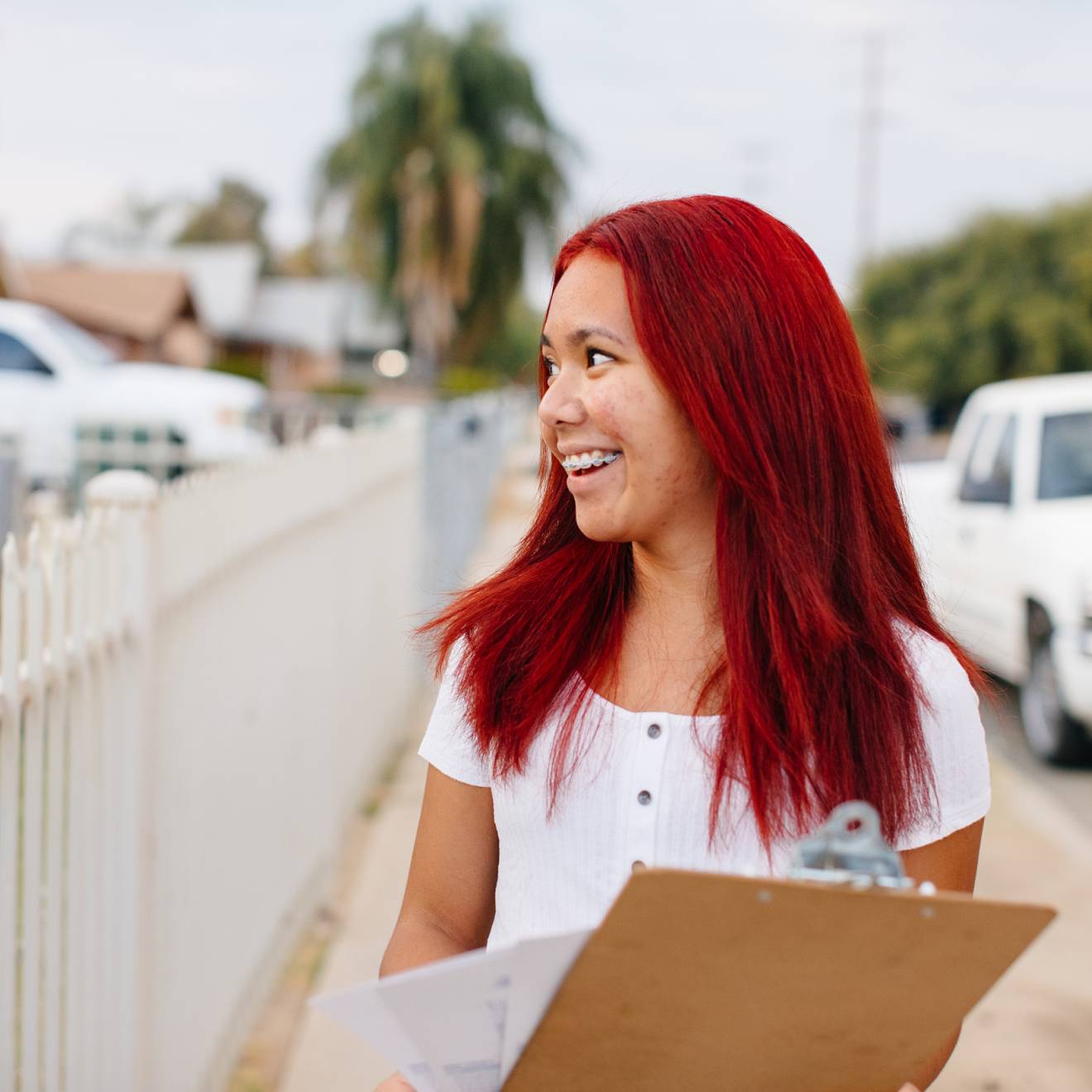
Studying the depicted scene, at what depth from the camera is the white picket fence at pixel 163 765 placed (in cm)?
250

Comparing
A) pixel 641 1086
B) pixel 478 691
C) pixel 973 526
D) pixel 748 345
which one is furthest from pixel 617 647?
pixel 973 526

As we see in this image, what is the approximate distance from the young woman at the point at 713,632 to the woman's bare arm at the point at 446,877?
0.01 m

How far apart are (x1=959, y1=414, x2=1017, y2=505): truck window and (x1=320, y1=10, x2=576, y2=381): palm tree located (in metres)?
33.6

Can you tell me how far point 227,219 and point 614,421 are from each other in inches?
3530

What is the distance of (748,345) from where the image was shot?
1.74 m

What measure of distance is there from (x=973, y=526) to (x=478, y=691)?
7387mm

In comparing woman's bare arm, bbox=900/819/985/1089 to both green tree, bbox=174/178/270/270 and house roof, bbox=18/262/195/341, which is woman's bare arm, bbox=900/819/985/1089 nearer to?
house roof, bbox=18/262/195/341

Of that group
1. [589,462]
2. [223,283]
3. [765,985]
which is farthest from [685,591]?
[223,283]

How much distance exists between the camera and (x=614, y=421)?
177 cm

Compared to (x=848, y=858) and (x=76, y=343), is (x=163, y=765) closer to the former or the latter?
(x=848, y=858)

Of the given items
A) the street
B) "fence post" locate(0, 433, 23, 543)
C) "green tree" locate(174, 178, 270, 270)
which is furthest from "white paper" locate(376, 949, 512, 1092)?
"green tree" locate(174, 178, 270, 270)

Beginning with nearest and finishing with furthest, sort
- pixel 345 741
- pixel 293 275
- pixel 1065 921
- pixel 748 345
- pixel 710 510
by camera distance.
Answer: pixel 748 345, pixel 710 510, pixel 1065 921, pixel 345 741, pixel 293 275

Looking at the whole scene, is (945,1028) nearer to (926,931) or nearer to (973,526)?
(926,931)

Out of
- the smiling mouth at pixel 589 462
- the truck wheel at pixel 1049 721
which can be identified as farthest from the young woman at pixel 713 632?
the truck wheel at pixel 1049 721
